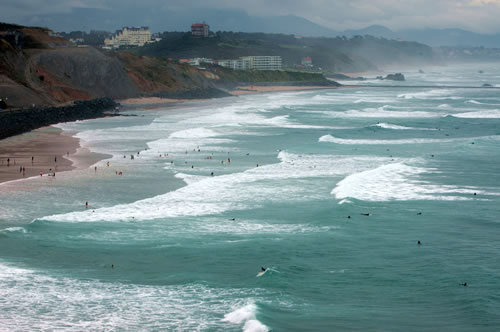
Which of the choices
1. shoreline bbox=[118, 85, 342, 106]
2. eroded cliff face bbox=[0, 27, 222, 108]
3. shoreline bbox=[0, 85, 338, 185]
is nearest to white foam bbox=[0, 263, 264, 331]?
shoreline bbox=[0, 85, 338, 185]

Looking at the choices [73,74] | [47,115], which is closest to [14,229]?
[47,115]

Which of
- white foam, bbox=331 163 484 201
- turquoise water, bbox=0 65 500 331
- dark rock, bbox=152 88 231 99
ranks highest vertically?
dark rock, bbox=152 88 231 99

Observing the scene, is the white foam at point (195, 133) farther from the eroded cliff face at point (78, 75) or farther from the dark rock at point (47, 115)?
the eroded cliff face at point (78, 75)

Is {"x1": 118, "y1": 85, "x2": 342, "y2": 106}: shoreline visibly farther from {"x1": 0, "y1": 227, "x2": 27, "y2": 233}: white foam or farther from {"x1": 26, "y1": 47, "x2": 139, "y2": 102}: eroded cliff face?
{"x1": 0, "y1": 227, "x2": 27, "y2": 233}: white foam

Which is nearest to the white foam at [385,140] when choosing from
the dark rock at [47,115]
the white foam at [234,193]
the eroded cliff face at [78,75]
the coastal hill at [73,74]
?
the white foam at [234,193]

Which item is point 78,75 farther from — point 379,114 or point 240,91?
point 240,91
